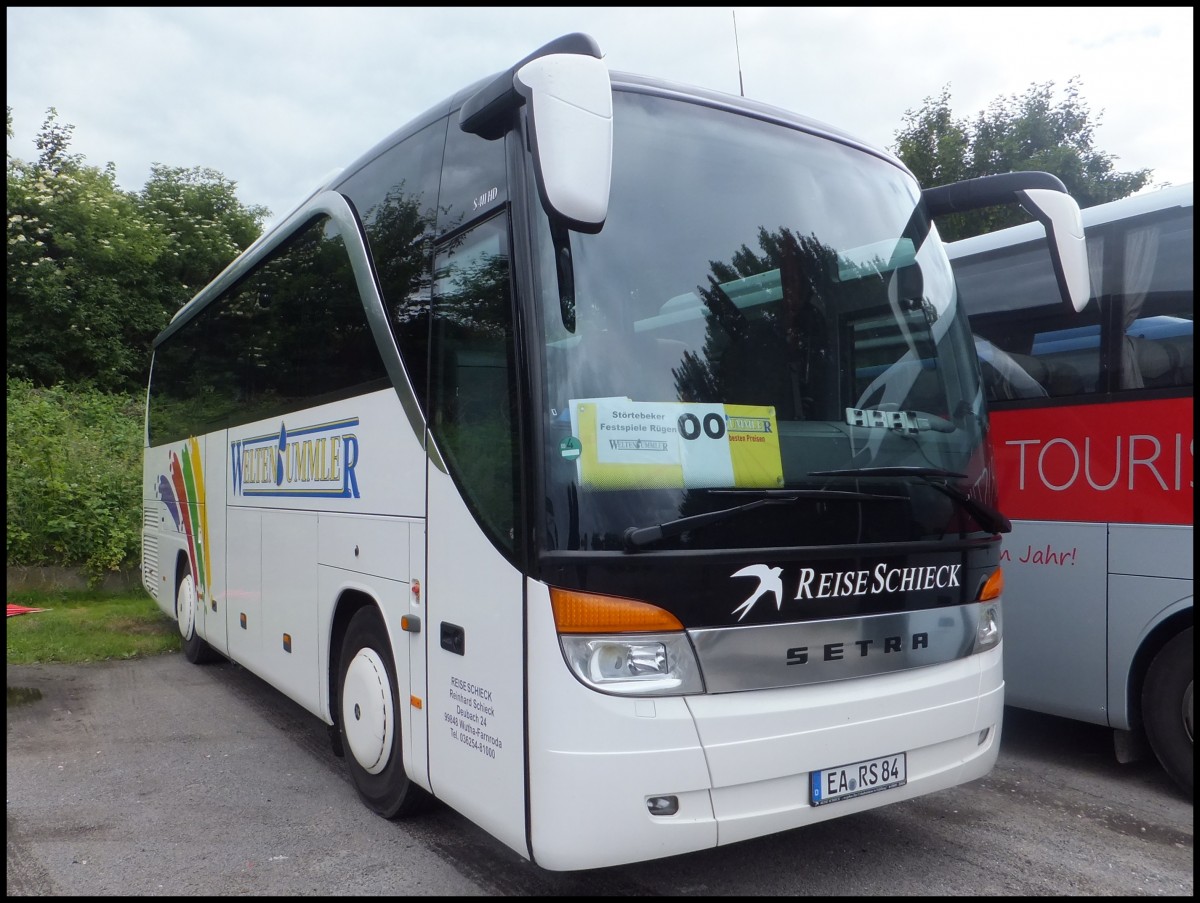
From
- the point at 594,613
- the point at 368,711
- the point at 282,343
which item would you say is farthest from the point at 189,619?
the point at 594,613

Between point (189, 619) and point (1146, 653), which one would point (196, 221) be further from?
point (1146, 653)

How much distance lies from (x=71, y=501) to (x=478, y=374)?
1095cm

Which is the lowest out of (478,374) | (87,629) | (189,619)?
(87,629)

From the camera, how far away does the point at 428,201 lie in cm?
429

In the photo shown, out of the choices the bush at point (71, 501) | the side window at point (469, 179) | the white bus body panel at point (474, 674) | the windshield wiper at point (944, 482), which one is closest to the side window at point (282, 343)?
the side window at point (469, 179)

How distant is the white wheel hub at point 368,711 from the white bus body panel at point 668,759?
4.75ft

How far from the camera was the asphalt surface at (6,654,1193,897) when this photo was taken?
392 cm

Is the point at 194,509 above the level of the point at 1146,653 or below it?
above

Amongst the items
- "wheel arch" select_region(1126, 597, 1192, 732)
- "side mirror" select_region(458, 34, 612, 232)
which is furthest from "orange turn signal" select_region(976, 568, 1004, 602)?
"side mirror" select_region(458, 34, 612, 232)

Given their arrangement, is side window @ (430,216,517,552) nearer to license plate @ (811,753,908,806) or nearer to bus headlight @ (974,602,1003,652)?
license plate @ (811,753,908,806)

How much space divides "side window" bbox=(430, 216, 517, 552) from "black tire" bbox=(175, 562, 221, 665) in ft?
17.7

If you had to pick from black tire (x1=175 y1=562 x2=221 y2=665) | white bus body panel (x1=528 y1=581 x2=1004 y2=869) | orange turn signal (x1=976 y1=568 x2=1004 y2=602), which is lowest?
black tire (x1=175 y1=562 x2=221 y2=665)

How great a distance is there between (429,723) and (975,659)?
228 cm

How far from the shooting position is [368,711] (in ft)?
15.2
